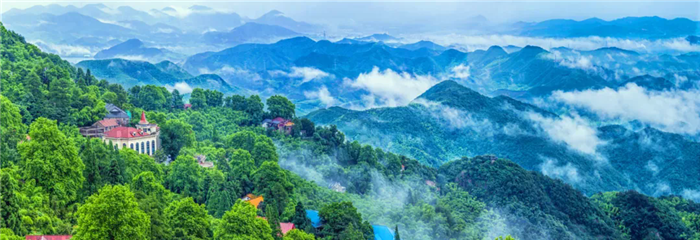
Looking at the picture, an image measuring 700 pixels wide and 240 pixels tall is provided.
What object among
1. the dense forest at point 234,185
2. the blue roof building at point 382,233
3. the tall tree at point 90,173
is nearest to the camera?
the dense forest at point 234,185

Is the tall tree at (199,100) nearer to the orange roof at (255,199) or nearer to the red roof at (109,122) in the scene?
the red roof at (109,122)

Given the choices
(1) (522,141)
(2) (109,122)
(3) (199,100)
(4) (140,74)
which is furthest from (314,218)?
(4) (140,74)

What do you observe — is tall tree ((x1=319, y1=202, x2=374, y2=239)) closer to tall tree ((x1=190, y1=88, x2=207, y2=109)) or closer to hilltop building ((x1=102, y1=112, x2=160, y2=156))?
hilltop building ((x1=102, y1=112, x2=160, y2=156))

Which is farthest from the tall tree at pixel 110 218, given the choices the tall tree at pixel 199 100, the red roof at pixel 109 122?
the tall tree at pixel 199 100

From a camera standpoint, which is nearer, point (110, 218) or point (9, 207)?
point (110, 218)

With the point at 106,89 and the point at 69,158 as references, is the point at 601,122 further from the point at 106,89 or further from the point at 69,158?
the point at 69,158

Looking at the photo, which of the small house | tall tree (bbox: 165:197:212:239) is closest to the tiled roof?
the small house

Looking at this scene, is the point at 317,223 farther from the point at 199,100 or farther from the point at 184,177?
the point at 199,100
